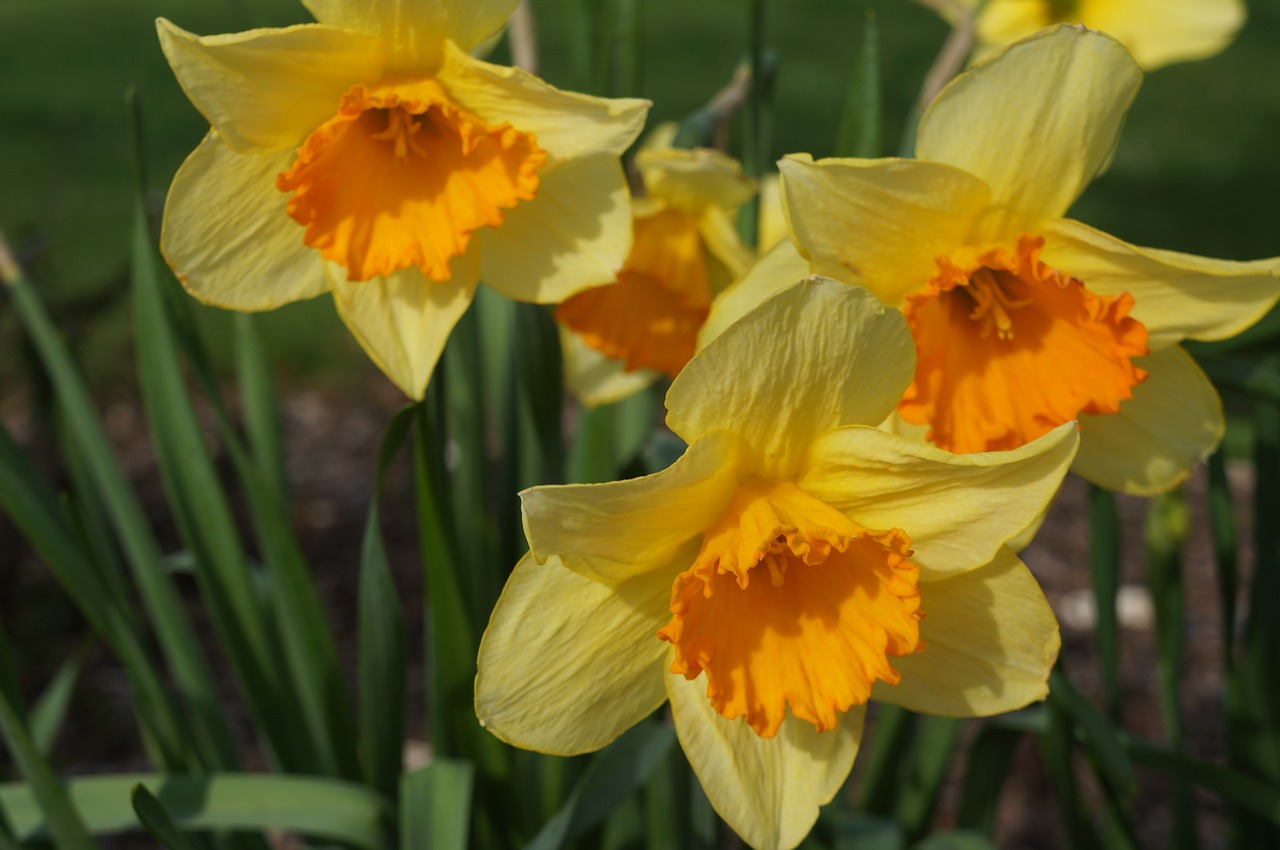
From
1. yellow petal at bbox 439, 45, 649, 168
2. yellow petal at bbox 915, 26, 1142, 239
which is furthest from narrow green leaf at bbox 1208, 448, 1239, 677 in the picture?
yellow petal at bbox 439, 45, 649, 168

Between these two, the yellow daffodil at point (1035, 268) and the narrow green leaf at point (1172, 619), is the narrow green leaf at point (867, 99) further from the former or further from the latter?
the narrow green leaf at point (1172, 619)

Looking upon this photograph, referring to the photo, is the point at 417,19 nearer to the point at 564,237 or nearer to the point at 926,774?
the point at 564,237

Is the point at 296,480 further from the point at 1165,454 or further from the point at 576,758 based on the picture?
the point at 1165,454

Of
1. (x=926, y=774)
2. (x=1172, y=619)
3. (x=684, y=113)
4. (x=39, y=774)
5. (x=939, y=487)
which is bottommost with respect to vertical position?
(x=684, y=113)

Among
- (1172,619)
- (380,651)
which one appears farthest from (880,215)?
(1172,619)

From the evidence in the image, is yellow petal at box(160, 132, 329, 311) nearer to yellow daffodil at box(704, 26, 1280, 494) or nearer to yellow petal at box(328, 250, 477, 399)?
yellow petal at box(328, 250, 477, 399)

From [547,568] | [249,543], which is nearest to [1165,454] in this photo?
[547,568]

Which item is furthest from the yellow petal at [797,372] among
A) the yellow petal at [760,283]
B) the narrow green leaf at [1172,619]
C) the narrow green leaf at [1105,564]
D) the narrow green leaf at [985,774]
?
the narrow green leaf at [1172,619]
